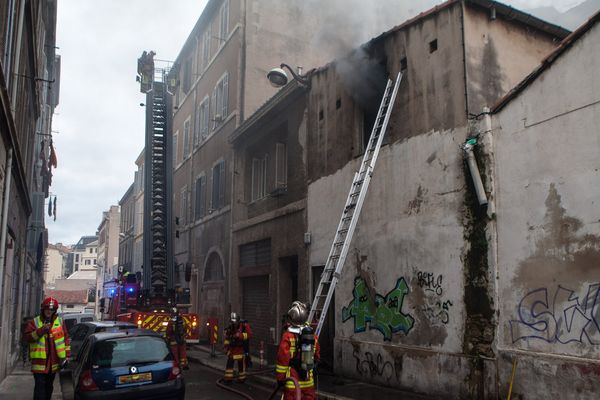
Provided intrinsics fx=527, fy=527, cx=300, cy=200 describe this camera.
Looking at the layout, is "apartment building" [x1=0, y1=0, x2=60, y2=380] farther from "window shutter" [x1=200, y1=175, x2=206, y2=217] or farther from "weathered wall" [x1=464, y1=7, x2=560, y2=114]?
"weathered wall" [x1=464, y1=7, x2=560, y2=114]

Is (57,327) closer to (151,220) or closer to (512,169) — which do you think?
(512,169)

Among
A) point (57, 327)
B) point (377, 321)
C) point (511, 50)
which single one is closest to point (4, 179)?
point (57, 327)

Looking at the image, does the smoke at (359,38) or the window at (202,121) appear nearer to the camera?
the smoke at (359,38)

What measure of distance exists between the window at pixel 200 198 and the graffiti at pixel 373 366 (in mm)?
12855

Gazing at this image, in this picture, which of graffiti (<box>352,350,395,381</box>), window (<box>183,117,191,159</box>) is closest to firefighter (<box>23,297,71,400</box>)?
graffiti (<box>352,350,395,381</box>)

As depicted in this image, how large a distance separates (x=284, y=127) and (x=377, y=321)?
7.42 meters

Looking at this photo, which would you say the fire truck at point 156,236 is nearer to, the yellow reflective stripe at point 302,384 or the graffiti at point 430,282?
the graffiti at point 430,282

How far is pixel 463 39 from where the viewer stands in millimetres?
8672

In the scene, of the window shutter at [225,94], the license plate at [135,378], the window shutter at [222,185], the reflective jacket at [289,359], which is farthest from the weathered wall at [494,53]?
the window shutter at [225,94]

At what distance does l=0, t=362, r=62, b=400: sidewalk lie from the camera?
9438mm

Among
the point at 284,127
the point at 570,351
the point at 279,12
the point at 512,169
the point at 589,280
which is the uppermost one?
the point at 279,12

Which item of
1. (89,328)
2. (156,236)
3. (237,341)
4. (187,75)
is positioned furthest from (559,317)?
(187,75)

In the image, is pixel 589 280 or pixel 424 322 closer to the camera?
pixel 589 280

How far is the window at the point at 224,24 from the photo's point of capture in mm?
20828
